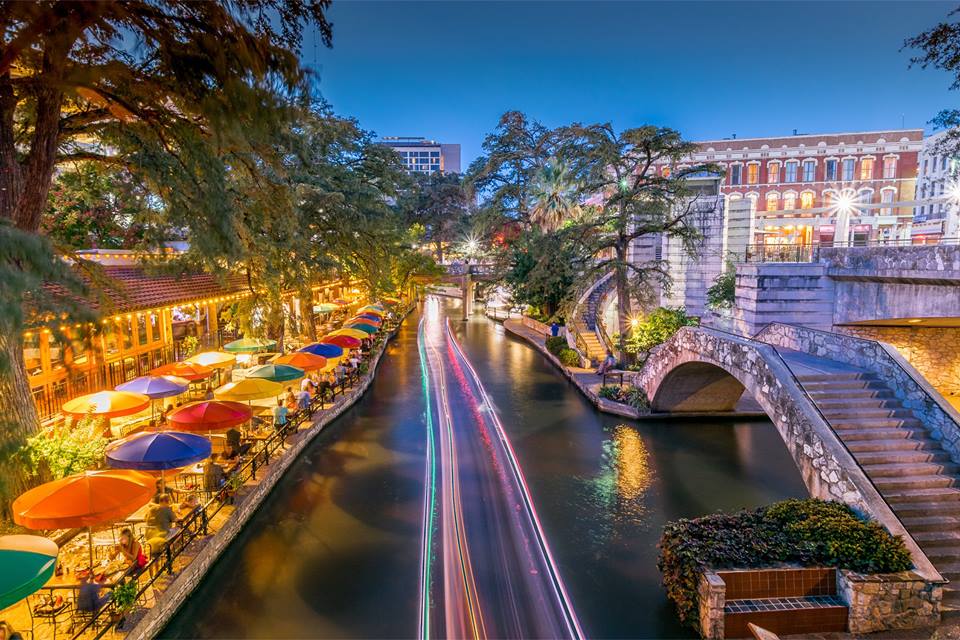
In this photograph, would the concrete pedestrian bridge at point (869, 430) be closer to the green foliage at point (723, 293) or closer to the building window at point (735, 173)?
the green foliage at point (723, 293)

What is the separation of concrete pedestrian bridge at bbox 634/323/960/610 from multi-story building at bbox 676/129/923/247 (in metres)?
40.5

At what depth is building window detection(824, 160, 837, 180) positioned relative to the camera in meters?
51.8

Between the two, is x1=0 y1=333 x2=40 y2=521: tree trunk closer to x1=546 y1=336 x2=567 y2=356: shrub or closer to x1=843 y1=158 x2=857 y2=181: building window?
x1=546 y1=336 x2=567 y2=356: shrub

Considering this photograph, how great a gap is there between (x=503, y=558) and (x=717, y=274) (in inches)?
947

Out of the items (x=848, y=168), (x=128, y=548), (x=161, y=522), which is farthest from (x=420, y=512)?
(x=848, y=168)

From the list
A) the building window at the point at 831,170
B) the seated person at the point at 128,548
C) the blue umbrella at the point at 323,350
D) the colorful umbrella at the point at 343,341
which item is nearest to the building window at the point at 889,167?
the building window at the point at 831,170

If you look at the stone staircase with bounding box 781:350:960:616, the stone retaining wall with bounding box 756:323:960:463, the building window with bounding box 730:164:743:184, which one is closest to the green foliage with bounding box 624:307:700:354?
the stone retaining wall with bounding box 756:323:960:463

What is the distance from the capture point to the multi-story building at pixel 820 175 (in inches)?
1987

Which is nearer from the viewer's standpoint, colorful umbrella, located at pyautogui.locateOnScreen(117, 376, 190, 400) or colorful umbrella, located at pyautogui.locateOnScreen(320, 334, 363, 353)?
colorful umbrella, located at pyautogui.locateOnScreen(117, 376, 190, 400)

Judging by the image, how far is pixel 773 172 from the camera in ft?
174

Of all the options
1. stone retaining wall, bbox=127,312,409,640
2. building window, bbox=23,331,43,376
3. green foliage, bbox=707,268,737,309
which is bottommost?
stone retaining wall, bbox=127,312,409,640

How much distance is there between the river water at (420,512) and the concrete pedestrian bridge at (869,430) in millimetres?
3234

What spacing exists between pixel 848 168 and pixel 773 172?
6.64 metres

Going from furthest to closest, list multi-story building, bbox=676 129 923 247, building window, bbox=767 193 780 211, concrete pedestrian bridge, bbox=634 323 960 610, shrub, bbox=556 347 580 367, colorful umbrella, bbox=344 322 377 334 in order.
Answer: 1. building window, bbox=767 193 780 211
2. multi-story building, bbox=676 129 923 247
3. colorful umbrella, bbox=344 322 377 334
4. shrub, bbox=556 347 580 367
5. concrete pedestrian bridge, bbox=634 323 960 610
